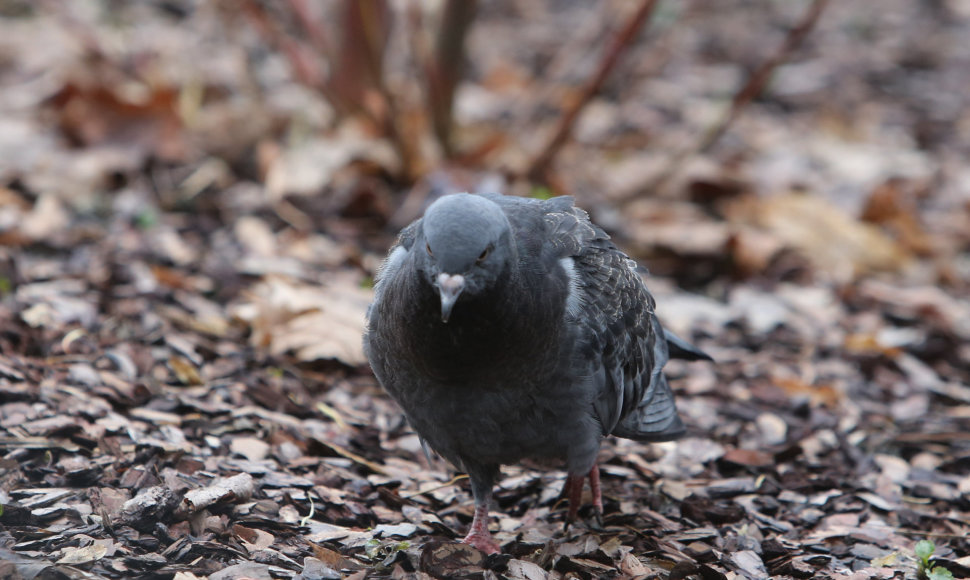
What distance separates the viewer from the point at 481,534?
4.22 meters

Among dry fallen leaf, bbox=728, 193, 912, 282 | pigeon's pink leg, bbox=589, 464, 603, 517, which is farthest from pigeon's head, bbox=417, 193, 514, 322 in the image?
dry fallen leaf, bbox=728, 193, 912, 282

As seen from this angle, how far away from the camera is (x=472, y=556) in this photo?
392 cm

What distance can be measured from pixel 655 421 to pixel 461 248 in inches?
67.9

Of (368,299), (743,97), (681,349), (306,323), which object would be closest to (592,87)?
(743,97)

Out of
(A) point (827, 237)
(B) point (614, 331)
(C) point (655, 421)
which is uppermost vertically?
(B) point (614, 331)

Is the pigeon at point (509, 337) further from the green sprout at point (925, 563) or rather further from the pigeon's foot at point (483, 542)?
the green sprout at point (925, 563)

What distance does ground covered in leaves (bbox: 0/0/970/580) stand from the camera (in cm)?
411

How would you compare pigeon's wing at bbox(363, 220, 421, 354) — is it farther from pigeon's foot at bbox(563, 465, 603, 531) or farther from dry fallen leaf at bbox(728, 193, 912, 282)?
dry fallen leaf at bbox(728, 193, 912, 282)

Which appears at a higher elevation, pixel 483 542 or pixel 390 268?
pixel 390 268

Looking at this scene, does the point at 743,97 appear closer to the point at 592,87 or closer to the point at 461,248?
the point at 592,87

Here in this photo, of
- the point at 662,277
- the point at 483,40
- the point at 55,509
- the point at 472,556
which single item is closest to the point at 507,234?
the point at 472,556

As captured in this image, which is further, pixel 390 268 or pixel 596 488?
pixel 596 488

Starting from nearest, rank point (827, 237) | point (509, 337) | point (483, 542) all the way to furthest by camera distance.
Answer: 1. point (509, 337)
2. point (483, 542)
3. point (827, 237)

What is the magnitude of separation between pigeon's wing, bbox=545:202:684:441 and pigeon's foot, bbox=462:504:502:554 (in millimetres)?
672
